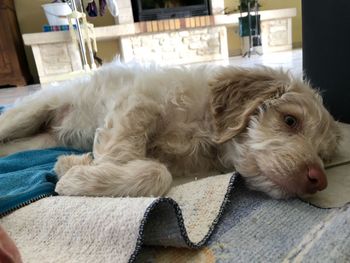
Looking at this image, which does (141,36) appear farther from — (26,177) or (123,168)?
(123,168)

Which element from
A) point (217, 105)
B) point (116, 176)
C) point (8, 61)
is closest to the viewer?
point (116, 176)

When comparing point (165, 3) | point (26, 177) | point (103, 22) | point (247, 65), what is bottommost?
point (247, 65)

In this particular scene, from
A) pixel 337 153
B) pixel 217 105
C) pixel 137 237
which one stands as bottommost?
pixel 337 153

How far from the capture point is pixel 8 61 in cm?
557

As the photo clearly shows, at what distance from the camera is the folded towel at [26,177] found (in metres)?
1.03

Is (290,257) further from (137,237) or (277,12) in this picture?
(277,12)

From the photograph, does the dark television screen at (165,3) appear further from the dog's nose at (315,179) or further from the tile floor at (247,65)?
the dog's nose at (315,179)

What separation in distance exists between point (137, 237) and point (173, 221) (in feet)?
0.30

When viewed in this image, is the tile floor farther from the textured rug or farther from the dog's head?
the textured rug

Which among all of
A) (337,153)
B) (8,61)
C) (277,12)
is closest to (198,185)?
(337,153)

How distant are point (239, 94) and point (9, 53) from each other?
5206 mm

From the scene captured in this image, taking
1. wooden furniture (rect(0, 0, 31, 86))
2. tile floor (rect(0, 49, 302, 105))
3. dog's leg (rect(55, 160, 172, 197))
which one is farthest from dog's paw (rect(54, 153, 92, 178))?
wooden furniture (rect(0, 0, 31, 86))

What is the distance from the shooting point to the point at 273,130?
3.74 ft

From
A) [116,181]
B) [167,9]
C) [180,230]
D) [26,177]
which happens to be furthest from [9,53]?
[180,230]
